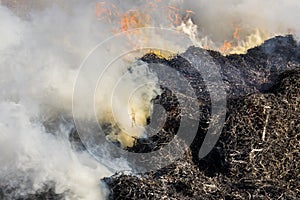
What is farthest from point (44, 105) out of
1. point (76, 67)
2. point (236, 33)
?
point (236, 33)

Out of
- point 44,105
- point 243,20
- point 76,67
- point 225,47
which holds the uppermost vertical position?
point 243,20

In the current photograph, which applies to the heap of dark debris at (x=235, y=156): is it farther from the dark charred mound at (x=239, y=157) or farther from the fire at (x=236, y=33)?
the fire at (x=236, y=33)

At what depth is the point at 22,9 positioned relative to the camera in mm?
22203

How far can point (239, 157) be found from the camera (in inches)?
429

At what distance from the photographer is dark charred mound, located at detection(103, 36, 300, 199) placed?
10234 millimetres

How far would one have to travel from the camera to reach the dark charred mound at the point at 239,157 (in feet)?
33.6

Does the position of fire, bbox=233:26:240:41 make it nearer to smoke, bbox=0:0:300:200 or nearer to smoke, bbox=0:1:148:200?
smoke, bbox=0:0:300:200

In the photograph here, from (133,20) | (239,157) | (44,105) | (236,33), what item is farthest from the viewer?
(133,20)

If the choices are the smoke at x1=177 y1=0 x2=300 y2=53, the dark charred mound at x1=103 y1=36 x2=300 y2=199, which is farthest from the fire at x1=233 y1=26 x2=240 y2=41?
the dark charred mound at x1=103 y1=36 x2=300 y2=199

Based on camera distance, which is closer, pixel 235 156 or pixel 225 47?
pixel 235 156

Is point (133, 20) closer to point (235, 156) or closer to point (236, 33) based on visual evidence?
point (236, 33)

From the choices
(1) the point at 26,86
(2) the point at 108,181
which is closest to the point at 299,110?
(2) the point at 108,181

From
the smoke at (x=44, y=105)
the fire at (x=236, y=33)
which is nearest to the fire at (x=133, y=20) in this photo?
the smoke at (x=44, y=105)

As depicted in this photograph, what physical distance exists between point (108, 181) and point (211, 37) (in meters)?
12.3
